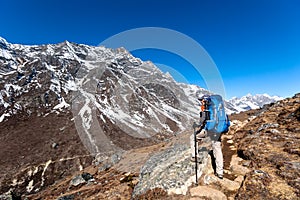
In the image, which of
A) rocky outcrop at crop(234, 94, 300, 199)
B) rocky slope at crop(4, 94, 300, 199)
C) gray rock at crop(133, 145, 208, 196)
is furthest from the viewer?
gray rock at crop(133, 145, 208, 196)

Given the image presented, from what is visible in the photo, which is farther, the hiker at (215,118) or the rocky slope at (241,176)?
the hiker at (215,118)

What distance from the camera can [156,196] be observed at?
36.7 ft

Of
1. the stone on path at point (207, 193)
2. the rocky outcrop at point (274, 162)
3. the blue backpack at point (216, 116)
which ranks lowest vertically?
the stone on path at point (207, 193)

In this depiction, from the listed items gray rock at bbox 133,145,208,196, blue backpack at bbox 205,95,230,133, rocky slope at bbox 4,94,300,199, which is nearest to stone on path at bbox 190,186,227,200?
rocky slope at bbox 4,94,300,199

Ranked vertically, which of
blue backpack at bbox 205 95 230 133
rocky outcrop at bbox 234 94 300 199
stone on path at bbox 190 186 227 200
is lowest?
stone on path at bbox 190 186 227 200

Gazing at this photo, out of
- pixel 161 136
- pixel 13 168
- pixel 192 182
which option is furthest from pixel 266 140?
pixel 161 136

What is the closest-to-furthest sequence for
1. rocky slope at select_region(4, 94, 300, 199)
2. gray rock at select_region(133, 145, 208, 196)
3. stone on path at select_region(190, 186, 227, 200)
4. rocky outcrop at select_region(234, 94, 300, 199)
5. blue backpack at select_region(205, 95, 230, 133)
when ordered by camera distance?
1. rocky outcrop at select_region(234, 94, 300, 199)
2. rocky slope at select_region(4, 94, 300, 199)
3. stone on path at select_region(190, 186, 227, 200)
4. blue backpack at select_region(205, 95, 230, 133)
5. gray rock at select_region(133, 145, 208, 196)

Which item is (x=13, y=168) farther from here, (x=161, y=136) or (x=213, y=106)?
(x=213, y=106)

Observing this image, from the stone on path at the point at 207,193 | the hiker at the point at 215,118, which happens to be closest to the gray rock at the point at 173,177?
the stone on path at the point at 207,193

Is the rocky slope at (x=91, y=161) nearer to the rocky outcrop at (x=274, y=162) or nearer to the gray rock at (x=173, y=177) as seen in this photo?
the gray rock at (x=173, y=177)

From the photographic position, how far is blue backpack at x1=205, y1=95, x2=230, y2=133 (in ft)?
36.9

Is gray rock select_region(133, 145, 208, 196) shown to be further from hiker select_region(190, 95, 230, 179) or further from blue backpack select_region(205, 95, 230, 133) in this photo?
blue backpack select_region(205, 95, 230, 133)

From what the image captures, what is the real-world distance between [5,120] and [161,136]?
130m

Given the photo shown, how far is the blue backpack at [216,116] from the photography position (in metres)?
11.2
